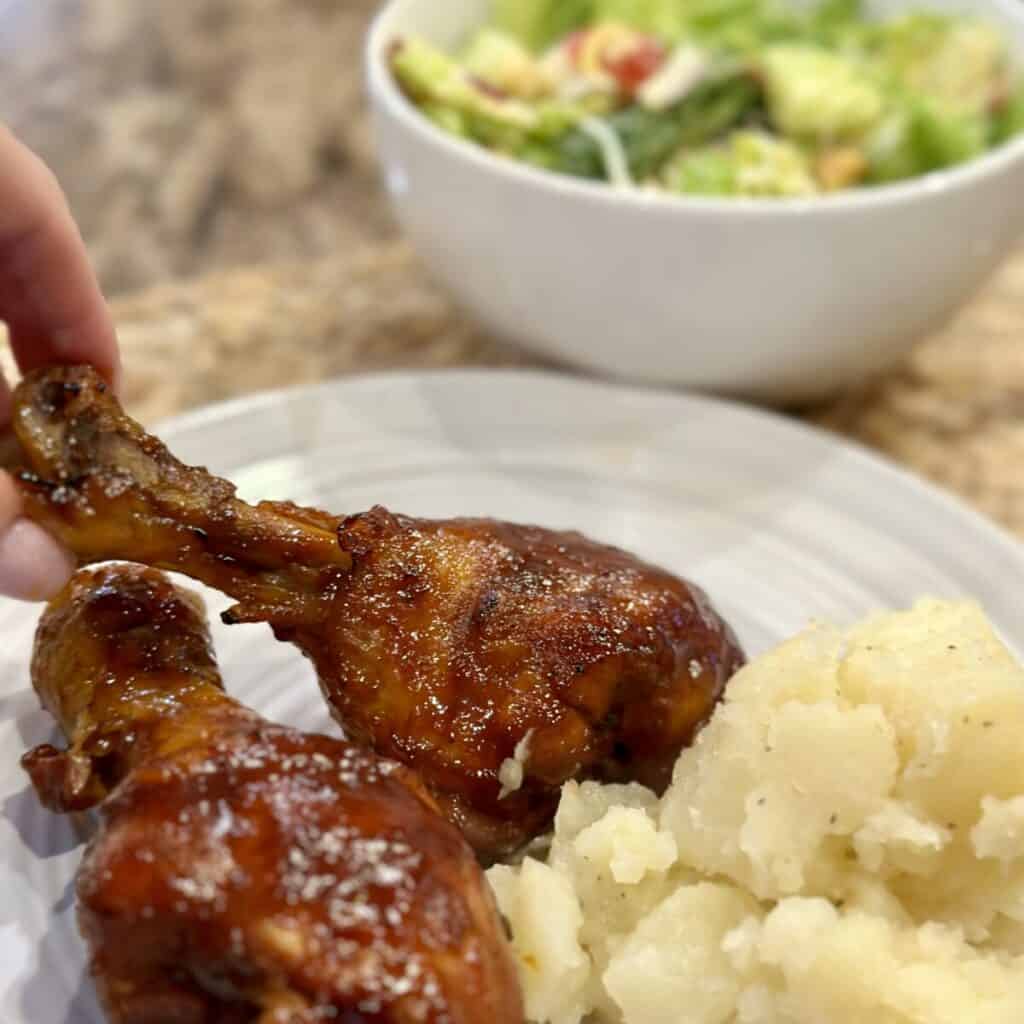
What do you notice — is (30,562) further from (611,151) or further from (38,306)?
(611,151)

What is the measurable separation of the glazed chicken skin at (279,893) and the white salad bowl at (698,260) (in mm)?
1401

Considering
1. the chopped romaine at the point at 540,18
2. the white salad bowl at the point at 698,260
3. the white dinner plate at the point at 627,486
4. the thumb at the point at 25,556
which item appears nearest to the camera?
the thumb at the point at 25,556

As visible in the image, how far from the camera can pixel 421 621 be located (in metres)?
1.65

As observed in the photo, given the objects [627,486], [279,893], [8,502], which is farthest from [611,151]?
[279,893]

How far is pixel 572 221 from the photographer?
251cm

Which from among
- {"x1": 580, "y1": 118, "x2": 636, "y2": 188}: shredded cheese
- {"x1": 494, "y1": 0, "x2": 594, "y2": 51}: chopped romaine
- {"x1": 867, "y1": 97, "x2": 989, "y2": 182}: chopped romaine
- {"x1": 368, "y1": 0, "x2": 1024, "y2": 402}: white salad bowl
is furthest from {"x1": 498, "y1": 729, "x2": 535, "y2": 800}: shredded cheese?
{"x1": 494, "y1": 0, "x2": 594, "y2": 51}: chopped romaine

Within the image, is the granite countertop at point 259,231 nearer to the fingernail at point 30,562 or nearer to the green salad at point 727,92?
the green salad at point 727,92

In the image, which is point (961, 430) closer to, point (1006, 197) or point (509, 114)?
point (1006, 197)

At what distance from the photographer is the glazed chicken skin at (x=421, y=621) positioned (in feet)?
5.22

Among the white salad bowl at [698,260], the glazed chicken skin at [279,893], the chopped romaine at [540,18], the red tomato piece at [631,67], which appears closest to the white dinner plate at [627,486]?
the white salad bowl at [698,260]

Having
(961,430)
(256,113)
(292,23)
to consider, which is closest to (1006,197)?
(961,430)

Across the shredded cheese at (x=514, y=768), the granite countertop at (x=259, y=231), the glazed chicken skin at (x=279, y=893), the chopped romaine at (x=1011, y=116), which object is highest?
the glazed chicken skin at (x=279, y=893)

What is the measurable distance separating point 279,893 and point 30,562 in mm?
520

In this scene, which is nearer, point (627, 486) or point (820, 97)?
point (627, 486)
